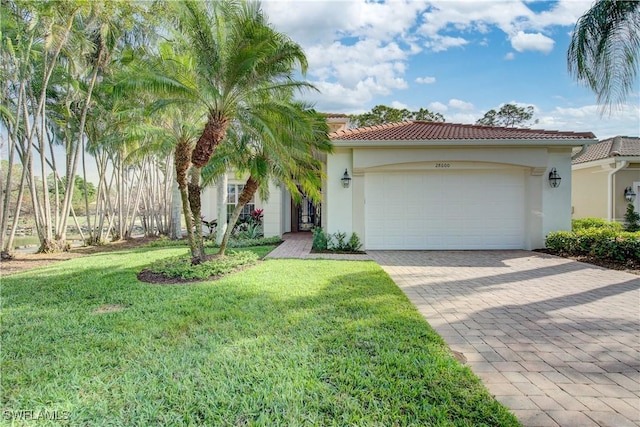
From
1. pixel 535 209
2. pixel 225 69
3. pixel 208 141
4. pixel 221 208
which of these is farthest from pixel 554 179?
pixel 221 208

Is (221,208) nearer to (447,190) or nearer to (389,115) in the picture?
(447,190)

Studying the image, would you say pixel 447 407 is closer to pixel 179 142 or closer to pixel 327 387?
pixel 327 387

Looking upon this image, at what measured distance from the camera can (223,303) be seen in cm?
550

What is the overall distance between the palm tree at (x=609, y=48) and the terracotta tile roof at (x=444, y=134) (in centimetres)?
330

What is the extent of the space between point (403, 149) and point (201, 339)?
9.40 metres

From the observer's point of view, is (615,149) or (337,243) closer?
(337,243)

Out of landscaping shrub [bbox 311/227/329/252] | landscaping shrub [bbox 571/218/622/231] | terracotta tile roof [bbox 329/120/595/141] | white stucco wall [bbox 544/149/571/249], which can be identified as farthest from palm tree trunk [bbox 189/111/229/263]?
landscaping shrub [bbox 571/218/622/231]

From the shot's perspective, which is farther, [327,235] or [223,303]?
[327,235]

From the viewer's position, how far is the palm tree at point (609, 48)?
7.30 meters

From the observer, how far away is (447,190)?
1181 centimetres

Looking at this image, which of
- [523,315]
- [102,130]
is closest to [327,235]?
[523,315]

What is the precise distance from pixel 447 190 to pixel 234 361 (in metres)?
10.4

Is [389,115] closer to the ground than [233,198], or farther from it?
farther from it

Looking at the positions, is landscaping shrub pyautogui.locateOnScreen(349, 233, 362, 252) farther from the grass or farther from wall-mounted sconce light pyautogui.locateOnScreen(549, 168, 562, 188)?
wall-mounted sconce light pyautogui.locateOnScreen(549, 168, 562, 188)
